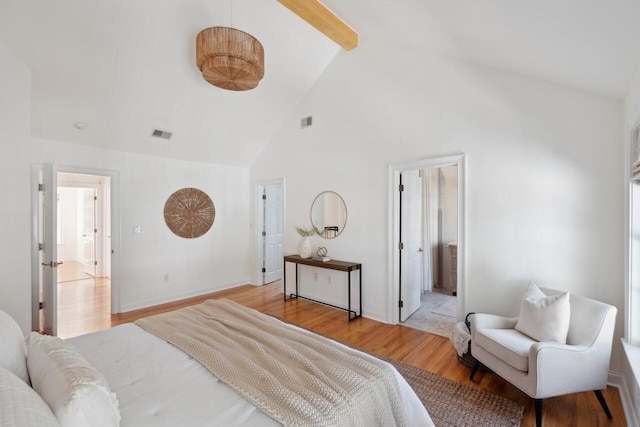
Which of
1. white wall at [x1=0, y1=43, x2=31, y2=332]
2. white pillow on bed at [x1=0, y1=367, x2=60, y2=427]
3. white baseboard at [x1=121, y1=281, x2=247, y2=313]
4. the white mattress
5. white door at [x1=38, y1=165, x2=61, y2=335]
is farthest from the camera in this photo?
white baseboard at [x1=121, y1=281, x2=247, y2=313]

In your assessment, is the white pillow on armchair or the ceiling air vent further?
the ceiling air vent

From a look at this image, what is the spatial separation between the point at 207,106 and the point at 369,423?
4044 millimetres

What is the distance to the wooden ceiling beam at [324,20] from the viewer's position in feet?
9.48

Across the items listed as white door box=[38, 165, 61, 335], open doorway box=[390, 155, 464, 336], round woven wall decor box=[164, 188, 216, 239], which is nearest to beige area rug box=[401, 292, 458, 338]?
open doorway box=[390, 155, 464, 336]

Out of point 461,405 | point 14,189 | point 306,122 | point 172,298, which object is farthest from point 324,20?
point 172,298

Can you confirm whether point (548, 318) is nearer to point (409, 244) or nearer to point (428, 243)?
point (409, 244)

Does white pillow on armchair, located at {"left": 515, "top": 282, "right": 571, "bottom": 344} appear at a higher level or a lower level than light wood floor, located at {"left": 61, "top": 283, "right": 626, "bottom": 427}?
higher

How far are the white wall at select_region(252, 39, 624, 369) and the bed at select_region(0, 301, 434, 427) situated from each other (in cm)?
199

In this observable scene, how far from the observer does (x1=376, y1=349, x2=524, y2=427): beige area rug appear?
1922 mm

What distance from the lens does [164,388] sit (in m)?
1.36

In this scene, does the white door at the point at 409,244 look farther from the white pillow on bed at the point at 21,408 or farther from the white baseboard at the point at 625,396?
the white pillow on bed at the point at 21,408

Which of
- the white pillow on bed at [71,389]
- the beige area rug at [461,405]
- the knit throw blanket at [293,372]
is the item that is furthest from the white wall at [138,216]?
the beige area rug at [461,405]

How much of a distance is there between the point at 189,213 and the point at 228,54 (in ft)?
10.4

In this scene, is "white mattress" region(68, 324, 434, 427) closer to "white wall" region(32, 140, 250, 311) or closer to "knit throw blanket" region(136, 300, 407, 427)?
"knit throw blanket" region(136, 300, 407, 427)
